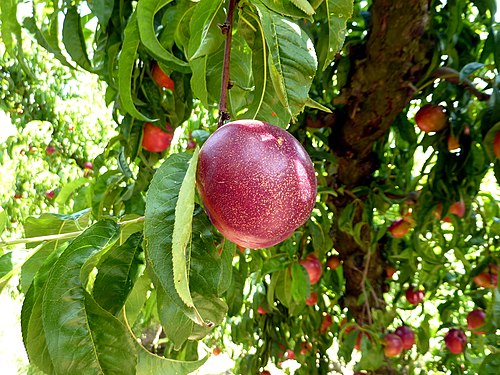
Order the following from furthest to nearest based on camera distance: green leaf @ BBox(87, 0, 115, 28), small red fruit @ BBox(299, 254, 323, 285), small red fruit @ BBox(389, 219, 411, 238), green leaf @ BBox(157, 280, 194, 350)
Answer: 1. small red fruit @ BBox(389, 219, 411, 238)
2. small red fruit @ BBox(299, 254, 323, 285)
3. green leaf @ BBox(87, 0, 115, 28)
4. green leaf @ BBox(157, 280, 194, 350)

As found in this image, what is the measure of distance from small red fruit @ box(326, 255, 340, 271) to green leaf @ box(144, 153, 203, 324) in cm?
134

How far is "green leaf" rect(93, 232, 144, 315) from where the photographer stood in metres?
0.35

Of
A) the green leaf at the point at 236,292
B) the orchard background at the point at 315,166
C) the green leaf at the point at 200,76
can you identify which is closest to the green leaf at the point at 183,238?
the orchard background at the point at 315,166

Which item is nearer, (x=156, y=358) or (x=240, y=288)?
(x=156, y=358)

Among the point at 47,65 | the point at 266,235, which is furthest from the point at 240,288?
the point at 47,65

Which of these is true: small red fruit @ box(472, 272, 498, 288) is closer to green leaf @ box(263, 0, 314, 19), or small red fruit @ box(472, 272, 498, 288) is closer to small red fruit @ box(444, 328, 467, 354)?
small red fruit @ box(444, 328, 467, 354)

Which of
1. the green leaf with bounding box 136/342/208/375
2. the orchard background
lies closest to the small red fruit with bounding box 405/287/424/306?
the orchard background

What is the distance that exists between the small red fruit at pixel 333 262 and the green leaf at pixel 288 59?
131 centimetres

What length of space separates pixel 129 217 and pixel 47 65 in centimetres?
314

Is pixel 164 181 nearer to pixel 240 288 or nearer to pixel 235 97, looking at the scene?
pixel 235 97

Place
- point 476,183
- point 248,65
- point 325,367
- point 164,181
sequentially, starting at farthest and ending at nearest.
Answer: point 325,367 → point 476,183 → point 248,65 → point 164,181

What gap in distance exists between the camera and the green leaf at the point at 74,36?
0.72 m

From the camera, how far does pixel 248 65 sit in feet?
1.86

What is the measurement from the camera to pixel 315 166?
1.23 m
